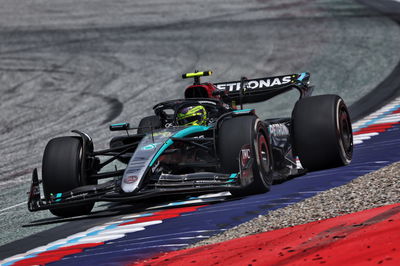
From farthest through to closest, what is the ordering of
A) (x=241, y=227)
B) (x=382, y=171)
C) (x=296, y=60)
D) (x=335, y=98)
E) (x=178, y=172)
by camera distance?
(x=296, y=60)
(x=335, y=98)
(x=178, y=172)
(x=382, y=171)
(x=241, y=227)

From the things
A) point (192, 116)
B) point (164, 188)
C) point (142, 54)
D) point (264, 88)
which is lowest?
point (164, 188)

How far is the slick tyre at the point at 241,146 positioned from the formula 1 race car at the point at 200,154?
0.04 ft

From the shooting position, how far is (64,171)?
968 cm

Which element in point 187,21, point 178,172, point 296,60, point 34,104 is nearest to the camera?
point 178,172

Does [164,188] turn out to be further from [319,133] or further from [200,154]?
[319,133]

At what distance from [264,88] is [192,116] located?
181 centimetres

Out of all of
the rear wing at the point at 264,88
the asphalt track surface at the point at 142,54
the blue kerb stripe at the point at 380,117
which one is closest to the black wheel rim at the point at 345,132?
the rear wing at the point at 264,88

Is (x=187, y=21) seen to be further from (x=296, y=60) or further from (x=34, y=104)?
(x=34, y=104)

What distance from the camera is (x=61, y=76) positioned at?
23.3 m

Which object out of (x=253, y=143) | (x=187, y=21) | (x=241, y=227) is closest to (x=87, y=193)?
(x=253, y=143)

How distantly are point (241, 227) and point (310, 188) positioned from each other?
210cm

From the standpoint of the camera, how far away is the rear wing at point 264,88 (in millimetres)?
11602

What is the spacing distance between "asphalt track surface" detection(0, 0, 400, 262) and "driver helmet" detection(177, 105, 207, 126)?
3.63m

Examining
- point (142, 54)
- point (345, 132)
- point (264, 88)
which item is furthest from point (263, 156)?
point (142, 54)
